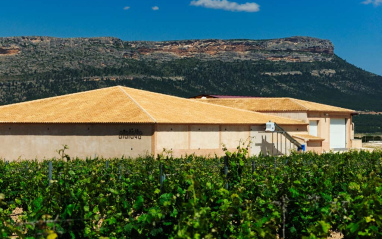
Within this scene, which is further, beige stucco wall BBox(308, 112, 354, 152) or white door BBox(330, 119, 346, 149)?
white door BBox(330, 119, 346, 149)

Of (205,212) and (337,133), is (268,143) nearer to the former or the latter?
(337,133)

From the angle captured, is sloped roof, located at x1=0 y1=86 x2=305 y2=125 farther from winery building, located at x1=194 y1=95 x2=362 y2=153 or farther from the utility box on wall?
winery building, located at x1=194 y1=95 x2=362 y2=153

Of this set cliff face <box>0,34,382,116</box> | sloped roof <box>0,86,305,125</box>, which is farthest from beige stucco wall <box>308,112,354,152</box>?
cliff face <box>0,34,382,116</box>

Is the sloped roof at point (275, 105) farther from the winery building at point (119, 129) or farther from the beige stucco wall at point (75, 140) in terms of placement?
the beige stucco wall at point (75, 140)

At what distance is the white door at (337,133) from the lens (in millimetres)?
57969

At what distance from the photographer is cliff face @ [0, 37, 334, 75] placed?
5536 inches

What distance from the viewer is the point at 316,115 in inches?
2149

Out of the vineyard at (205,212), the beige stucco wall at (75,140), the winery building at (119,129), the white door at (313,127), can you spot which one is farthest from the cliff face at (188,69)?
the vineyard at (205,212)

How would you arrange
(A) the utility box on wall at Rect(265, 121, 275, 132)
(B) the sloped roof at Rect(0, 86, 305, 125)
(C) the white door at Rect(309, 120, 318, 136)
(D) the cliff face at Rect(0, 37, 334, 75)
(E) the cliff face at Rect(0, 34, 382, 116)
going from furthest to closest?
(D) the cliff face at Rect(0, 37, 334, 75) < (E) the cliff face at Rect(0, 34, 382, 116) < (C) the white door at Rect(309, 120, 318, 136) < (A) the utility box on wall at Rect(265, 121, 275, 132) < (B) the sloped roof at Rect(0, 86, 305, 125)

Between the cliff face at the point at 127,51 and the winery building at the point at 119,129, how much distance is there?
95.7 meters

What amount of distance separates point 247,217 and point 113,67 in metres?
137

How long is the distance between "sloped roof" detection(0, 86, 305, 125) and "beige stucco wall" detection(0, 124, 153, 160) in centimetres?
58

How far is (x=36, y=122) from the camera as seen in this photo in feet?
128

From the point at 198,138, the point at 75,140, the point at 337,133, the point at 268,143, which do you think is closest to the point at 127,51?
the point at 337,133
